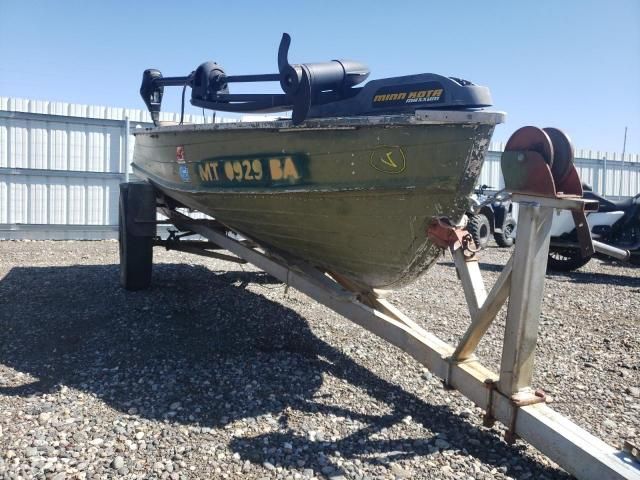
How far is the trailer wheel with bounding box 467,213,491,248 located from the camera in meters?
A: 10.6

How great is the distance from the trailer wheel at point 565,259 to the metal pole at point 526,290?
6.56 metres

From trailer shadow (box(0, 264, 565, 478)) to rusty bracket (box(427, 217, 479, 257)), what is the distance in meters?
0.92

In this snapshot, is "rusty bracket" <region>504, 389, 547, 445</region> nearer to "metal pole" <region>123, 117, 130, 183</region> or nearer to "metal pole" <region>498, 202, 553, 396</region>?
"metal pole" <region>498, 202, 553, 396</region>

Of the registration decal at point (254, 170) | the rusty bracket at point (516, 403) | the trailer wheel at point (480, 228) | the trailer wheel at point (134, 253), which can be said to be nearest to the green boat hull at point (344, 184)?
the registration decal at point (254, 170)

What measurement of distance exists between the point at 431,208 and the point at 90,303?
126 inches

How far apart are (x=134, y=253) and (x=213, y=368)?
1.97 metres

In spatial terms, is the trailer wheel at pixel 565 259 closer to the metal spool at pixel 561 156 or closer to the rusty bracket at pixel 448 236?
the rusty bracket at pixel 448 236

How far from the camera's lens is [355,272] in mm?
3807

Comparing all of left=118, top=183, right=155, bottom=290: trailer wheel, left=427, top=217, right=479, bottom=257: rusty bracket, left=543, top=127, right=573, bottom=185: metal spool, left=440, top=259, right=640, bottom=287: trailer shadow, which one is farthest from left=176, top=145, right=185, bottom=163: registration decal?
left=440, top=259, right=640, bottom=287: trailer shadow

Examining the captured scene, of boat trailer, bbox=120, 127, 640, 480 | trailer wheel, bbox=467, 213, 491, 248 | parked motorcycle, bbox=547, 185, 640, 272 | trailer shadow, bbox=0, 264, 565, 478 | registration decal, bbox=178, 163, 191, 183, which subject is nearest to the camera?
boat trailer, bbox=120, 127, 640, 480

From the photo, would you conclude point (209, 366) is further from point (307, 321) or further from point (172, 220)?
point (172, 220)

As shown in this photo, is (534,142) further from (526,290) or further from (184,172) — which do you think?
(184,172)

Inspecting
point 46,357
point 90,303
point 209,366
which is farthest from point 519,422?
point 90,303

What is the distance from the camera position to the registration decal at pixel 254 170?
3540 mm
